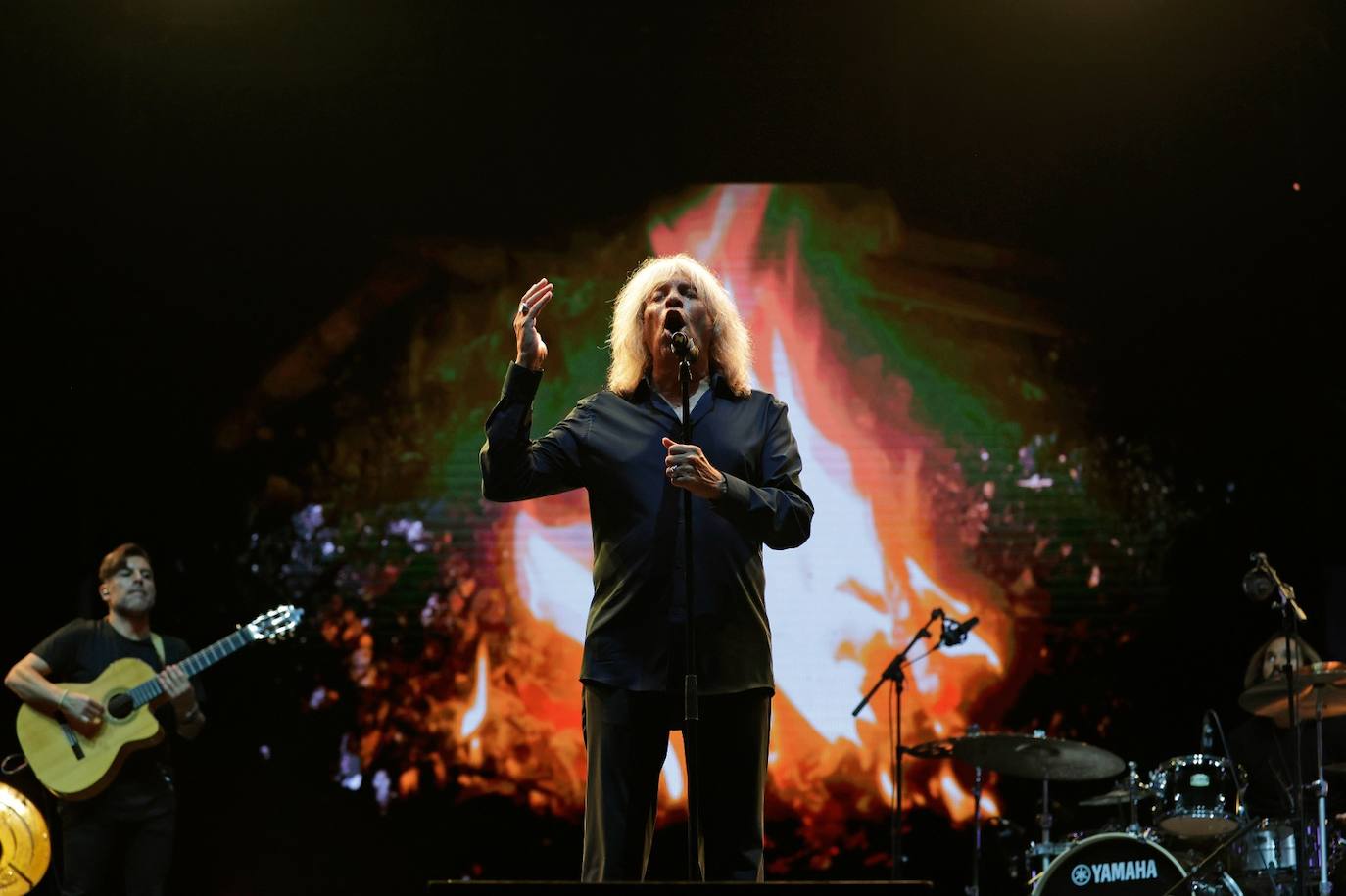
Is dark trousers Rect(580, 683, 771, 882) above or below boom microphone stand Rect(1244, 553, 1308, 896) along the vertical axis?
below

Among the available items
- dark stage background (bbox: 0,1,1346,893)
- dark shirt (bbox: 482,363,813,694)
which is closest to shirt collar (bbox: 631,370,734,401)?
dark shirt (bbox: 482,363,813,694)

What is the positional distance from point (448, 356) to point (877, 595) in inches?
84.7

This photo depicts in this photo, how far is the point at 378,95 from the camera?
6.33 metres

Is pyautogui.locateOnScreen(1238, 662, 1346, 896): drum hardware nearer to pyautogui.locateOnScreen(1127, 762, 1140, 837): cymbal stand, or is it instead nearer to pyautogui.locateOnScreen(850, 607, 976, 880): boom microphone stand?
pyautogui.locateOnScreen(1127, 762, 1140, 837): cymbal stand

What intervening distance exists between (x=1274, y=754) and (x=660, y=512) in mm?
4169

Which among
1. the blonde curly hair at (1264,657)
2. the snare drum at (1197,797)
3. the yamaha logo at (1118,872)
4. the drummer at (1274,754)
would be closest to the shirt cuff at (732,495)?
the yamaha logo at (1118,872)

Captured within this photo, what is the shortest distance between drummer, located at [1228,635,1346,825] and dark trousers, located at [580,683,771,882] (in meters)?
3.74

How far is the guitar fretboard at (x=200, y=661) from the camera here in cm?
547

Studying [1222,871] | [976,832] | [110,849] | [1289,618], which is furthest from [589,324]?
[1222,871]

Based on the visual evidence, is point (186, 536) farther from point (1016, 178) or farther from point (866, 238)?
point (1016, 178)

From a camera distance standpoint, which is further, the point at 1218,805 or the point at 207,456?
the point at 207,456

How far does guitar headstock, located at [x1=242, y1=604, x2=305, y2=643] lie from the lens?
5.79 meters

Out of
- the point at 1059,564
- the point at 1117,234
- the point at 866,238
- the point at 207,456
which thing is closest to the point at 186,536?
the point at 207,456

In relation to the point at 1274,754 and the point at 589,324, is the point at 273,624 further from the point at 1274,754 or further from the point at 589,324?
the point at 1274,754
